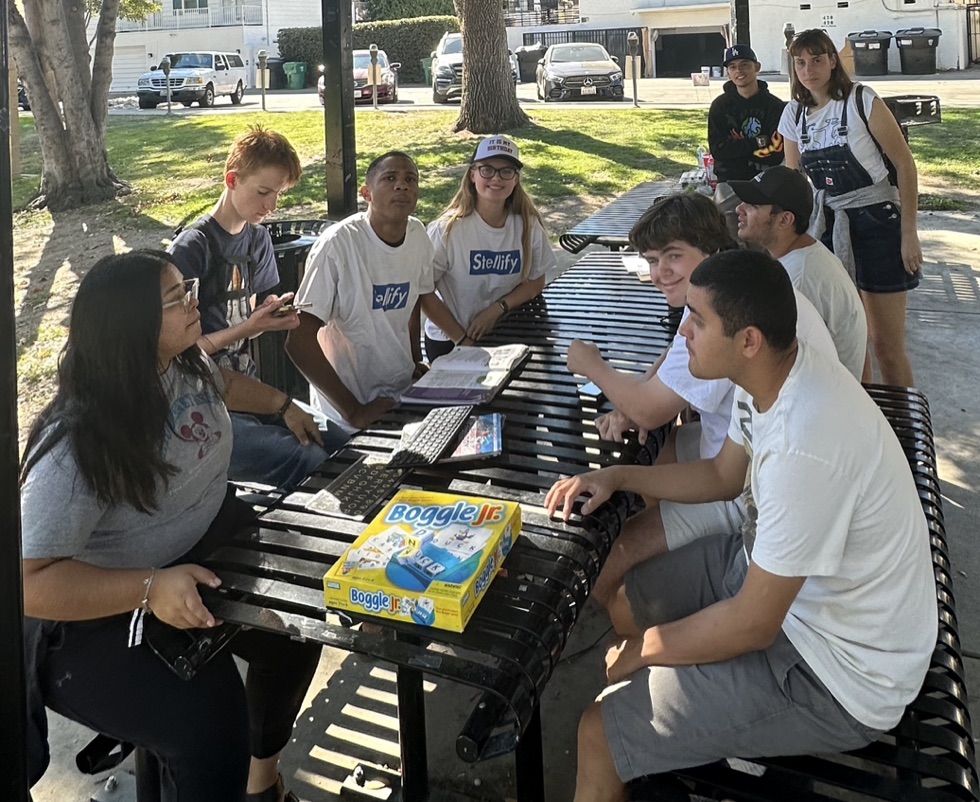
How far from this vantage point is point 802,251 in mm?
3262

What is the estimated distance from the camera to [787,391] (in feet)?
6.00

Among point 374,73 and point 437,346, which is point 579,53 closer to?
point 374,73

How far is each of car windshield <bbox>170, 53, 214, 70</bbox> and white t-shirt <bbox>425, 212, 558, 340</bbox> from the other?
24.8 metres

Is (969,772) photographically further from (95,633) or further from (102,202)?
(102,202)

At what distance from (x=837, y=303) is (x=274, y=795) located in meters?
2.32

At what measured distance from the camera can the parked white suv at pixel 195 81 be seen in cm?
2555

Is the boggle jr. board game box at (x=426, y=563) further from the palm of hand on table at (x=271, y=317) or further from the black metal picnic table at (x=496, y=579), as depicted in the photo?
the palm of hand on table at (x=271, y=317)

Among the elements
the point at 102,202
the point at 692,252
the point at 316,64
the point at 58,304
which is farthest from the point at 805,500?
the point at 316,64

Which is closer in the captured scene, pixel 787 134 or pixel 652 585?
pixel 652 585

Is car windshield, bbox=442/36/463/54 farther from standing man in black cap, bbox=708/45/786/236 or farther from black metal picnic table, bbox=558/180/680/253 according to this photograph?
standing man in black cap, bbox=708/45/786/236

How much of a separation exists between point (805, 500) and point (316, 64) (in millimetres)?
33671

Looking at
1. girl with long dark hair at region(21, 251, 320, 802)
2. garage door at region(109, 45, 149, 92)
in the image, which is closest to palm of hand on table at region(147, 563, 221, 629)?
girl with long dark hair at region(21, 251, 320, 802)

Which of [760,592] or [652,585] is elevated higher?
[760,592]

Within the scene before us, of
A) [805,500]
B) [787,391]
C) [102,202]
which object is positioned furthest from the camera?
[102,202]
